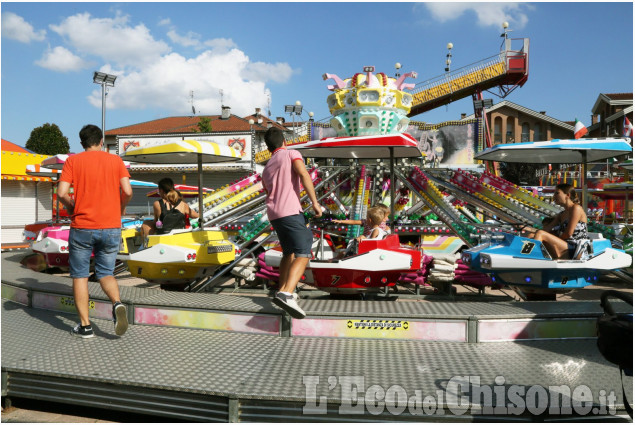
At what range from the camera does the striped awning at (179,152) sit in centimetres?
578

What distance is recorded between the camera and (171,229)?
5.75 meters

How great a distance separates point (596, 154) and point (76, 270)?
235 inches

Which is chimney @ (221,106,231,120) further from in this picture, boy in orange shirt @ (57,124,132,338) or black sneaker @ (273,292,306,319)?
black sneaker @ (273,292,306,319)

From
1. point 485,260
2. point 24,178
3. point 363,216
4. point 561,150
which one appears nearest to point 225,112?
point 24,178

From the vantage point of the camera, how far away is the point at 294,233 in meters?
3.93

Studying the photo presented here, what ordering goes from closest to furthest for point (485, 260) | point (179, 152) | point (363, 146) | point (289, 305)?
point (289, 305), point (485, 260), point (179, 152), point (363, 146)

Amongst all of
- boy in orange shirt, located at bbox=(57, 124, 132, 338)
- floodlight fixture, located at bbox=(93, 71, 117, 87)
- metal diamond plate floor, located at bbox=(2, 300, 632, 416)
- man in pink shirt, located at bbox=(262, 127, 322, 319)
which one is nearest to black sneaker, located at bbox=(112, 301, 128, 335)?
boy in orange shirt, located at bbox=(57, 124, 132, 338)

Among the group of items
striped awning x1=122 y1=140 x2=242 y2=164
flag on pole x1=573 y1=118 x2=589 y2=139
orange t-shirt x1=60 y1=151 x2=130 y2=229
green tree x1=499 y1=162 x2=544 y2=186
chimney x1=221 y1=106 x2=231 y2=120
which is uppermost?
chimney x1=221 y1=106 x2=231 y2=120

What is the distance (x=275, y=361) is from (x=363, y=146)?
11.0ft

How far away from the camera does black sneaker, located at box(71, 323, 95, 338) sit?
3.94 metres

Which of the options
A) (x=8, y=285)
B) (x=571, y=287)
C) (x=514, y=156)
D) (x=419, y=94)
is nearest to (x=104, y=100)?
(x=419, y=94)

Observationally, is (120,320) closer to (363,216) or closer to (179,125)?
(363,216)

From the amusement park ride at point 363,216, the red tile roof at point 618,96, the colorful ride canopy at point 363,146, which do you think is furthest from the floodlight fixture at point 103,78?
the red tile roof at point 618,96

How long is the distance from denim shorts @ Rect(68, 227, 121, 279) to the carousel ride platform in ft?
1.74
